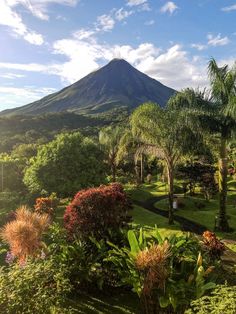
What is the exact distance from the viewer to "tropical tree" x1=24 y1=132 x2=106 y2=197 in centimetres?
3000

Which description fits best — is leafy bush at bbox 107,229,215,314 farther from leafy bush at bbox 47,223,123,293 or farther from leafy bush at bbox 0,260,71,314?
leafy bush at bbox 0,260,71,314

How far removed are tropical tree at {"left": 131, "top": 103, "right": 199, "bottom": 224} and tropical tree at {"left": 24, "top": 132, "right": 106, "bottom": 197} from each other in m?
7.99

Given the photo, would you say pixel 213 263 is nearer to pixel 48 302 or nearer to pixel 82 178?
pixel 48 302

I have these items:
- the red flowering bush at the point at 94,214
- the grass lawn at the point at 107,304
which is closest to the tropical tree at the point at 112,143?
the red flowering bush at the point at 94,214

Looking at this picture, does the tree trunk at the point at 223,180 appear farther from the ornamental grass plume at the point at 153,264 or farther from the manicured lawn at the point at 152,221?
the ornamental grass plume at the point at 153,264

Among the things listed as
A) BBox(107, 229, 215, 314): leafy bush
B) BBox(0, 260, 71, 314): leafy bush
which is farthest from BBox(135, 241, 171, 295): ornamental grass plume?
BBox(0, 260, 71, 314): leafy bush

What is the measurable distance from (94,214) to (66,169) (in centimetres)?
1610

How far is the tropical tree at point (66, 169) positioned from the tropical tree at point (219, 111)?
11419 millimetres

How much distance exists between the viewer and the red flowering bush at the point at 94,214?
47.5 feet

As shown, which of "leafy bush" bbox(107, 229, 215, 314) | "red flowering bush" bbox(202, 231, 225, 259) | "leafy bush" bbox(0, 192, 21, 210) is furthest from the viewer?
"leafy bush" bbox(0, 192, 21, 210)

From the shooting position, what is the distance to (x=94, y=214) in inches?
574

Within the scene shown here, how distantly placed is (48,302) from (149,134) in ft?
54.1

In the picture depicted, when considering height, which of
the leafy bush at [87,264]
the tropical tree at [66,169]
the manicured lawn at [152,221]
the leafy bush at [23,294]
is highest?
the tropical tree at [66,169]

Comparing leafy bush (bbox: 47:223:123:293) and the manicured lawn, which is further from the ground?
leafy bush (bbox: 47:223:123:293)
